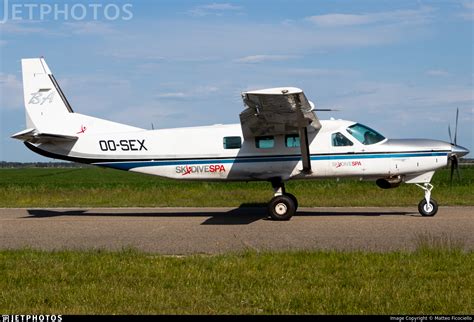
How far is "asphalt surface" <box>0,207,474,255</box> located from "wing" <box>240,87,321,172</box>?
Answer: 7.84 feet

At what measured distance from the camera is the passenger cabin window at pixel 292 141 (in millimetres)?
17844

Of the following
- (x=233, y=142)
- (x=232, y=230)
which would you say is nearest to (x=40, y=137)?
(x=233, y=142)

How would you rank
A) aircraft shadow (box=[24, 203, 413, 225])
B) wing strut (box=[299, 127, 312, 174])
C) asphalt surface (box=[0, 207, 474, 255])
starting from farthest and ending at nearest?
aircraft shadow (box=[24, 203, 413, 225]) → wing strut (box=[299, 127, 312, 174]) → asphalt surface (box=[0, 207, 474, 255])

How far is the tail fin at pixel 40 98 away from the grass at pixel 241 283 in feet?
30.5

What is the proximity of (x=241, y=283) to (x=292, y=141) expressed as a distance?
10.1m

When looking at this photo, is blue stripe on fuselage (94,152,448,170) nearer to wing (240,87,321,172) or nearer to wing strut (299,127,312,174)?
wing strut (299,127,312,174)

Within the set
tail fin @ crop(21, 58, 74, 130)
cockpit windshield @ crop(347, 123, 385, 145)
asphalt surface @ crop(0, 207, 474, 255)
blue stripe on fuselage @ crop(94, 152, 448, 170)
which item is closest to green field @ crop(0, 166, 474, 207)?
asphalt surface @ crop(0, 207, 474, 255)

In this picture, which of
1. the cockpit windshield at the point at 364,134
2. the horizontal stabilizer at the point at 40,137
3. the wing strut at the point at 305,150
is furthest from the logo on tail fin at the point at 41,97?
the cockpit windshield at the point at 364,134

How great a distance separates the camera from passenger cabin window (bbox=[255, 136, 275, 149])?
58.9 ft

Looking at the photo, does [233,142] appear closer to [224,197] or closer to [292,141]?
[292,141]

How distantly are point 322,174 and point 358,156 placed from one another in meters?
1.10

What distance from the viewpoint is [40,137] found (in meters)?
18.7

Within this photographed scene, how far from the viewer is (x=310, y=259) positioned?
9.79m

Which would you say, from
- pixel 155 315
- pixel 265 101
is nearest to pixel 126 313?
pixel 155 315
